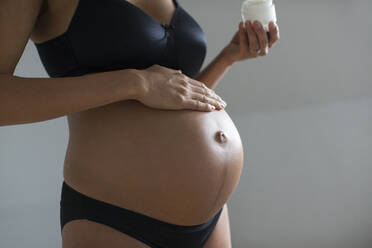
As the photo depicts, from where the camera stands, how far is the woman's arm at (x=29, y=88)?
0.68 metres

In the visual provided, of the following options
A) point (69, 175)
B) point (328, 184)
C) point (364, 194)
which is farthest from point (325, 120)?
point (69, 175)

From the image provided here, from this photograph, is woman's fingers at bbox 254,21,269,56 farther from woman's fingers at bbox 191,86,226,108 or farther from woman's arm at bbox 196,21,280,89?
woman's fingers at bbox 191,86,226,108

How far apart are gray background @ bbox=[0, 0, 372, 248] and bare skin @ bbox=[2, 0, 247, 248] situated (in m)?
0.92

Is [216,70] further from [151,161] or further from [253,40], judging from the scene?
[151,161]

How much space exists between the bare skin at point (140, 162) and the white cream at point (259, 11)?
328 millimetres

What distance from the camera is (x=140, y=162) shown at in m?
0.76

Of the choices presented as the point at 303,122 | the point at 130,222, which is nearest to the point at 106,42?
the point at 130,222

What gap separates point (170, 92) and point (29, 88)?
0.28 m

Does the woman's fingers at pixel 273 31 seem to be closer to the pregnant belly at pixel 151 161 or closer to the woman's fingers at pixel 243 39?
the woman's fingers at pixel 243 39

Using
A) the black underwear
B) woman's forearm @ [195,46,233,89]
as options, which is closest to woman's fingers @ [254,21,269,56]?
woman's forearm @ [195,46,233,89]

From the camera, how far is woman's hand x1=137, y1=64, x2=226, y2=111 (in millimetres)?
789

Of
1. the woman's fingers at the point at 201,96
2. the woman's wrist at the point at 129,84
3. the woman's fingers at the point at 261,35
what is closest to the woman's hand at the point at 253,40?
the woman's fingers at the point at 261,35

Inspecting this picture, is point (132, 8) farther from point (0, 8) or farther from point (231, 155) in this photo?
point (231, 155)

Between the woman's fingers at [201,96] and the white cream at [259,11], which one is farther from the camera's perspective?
the white cream at [259,11]
